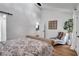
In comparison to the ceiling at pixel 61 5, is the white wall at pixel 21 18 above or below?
below

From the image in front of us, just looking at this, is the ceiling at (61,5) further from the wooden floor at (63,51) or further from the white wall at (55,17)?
the wooden floor at (63,51)

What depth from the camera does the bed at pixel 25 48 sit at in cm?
164

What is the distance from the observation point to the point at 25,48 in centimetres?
166

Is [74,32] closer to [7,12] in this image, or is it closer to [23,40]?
[23,40]

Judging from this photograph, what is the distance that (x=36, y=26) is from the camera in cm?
173

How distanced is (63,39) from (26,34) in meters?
0.57

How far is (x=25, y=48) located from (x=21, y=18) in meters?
0.45

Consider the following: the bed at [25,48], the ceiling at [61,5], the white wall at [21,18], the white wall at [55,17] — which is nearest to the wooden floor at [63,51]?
the bed at [25,48]

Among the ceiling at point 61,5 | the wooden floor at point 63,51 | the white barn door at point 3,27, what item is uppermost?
the ceiling at point 61,5

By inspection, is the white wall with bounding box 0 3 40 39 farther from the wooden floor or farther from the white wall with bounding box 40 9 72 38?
the wooden floor

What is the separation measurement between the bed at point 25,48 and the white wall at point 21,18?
0.31 ft

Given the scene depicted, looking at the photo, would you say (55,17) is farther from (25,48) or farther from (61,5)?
(25,48)

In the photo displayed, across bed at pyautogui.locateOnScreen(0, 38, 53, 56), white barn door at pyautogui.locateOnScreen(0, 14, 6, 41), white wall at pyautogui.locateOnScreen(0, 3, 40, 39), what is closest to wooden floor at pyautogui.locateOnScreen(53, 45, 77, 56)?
bed at pyautogui.locateOnScreen(0, 38, 53, 56)

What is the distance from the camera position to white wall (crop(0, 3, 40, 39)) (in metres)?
1.63
